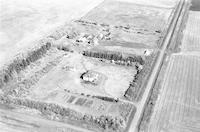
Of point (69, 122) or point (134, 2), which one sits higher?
point (134, 2)

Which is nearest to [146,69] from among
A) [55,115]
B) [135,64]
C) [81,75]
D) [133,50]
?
[135,64]

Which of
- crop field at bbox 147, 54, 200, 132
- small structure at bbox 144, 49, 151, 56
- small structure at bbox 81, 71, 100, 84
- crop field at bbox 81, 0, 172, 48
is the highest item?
crop field at bbox 81, 0, 172, 48

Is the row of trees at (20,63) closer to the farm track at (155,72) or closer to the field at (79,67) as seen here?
the field at (79,67)

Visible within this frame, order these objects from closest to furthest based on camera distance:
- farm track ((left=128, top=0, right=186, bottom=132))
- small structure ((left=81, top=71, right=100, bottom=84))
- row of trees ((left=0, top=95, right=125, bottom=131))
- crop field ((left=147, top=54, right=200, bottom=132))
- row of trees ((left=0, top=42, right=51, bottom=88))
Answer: row of trees ((left=0, top=95, right=125, bottom=131)) < crop field ((left=147, top=54, right=200, bottom=132)) < farm track ((left=128, top=0, right=186, bottom=132)) < small structure ((left=81, top=71, right=100, bottom=84)) < row of trees ((left=0, top=42, right=51, bottom=88))

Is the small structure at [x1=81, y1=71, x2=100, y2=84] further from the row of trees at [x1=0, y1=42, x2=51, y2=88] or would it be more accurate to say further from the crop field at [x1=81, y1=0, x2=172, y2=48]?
the crop field at [x1=81, y1=0, x2=172, y2=48]

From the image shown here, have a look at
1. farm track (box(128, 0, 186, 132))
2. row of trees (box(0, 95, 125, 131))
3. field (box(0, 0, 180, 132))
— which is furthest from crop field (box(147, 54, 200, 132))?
row of trees (box(0, 95, 125, 131))

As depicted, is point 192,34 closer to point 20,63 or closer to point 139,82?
point 139,82

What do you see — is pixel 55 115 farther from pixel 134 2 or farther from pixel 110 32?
pixel 134 2
